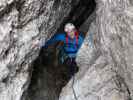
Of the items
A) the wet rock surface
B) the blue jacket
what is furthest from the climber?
the wet rock surface

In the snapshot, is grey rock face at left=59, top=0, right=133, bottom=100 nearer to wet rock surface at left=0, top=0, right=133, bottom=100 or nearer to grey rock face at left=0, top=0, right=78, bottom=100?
wet rock surface at left=0, top=0, right=133, bottom=100

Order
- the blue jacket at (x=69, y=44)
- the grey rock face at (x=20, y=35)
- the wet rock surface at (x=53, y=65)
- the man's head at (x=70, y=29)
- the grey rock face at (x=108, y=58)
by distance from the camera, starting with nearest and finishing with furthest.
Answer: the grey rock face at (x=20, y=35), the wet rock surface at (x=53, y=65), the grey rock face at (x=108, y=58), the man's head at (x=70, y=29), the blue jacket at (x=69, y=44)

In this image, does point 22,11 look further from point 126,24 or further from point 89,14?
point 89,14

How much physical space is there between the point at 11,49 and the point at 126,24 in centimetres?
226

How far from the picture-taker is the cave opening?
6.68 meters

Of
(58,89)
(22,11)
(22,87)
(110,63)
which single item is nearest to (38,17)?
(22,11)

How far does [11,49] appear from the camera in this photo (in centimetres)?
448

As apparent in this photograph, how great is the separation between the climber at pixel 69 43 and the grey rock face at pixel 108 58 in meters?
0.24

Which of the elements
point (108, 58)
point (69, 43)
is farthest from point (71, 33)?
point (108, 58)

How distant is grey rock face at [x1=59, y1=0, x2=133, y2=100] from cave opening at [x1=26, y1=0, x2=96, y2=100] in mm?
366

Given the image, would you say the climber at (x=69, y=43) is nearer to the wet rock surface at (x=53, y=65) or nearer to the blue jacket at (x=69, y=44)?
the blue jacket at (x=69, y=44)

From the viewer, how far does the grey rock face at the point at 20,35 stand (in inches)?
166

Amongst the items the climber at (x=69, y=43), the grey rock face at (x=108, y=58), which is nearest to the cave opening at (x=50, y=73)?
the climber at (x=69, y=43)

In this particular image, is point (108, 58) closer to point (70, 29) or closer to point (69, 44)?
point (69, 44)
